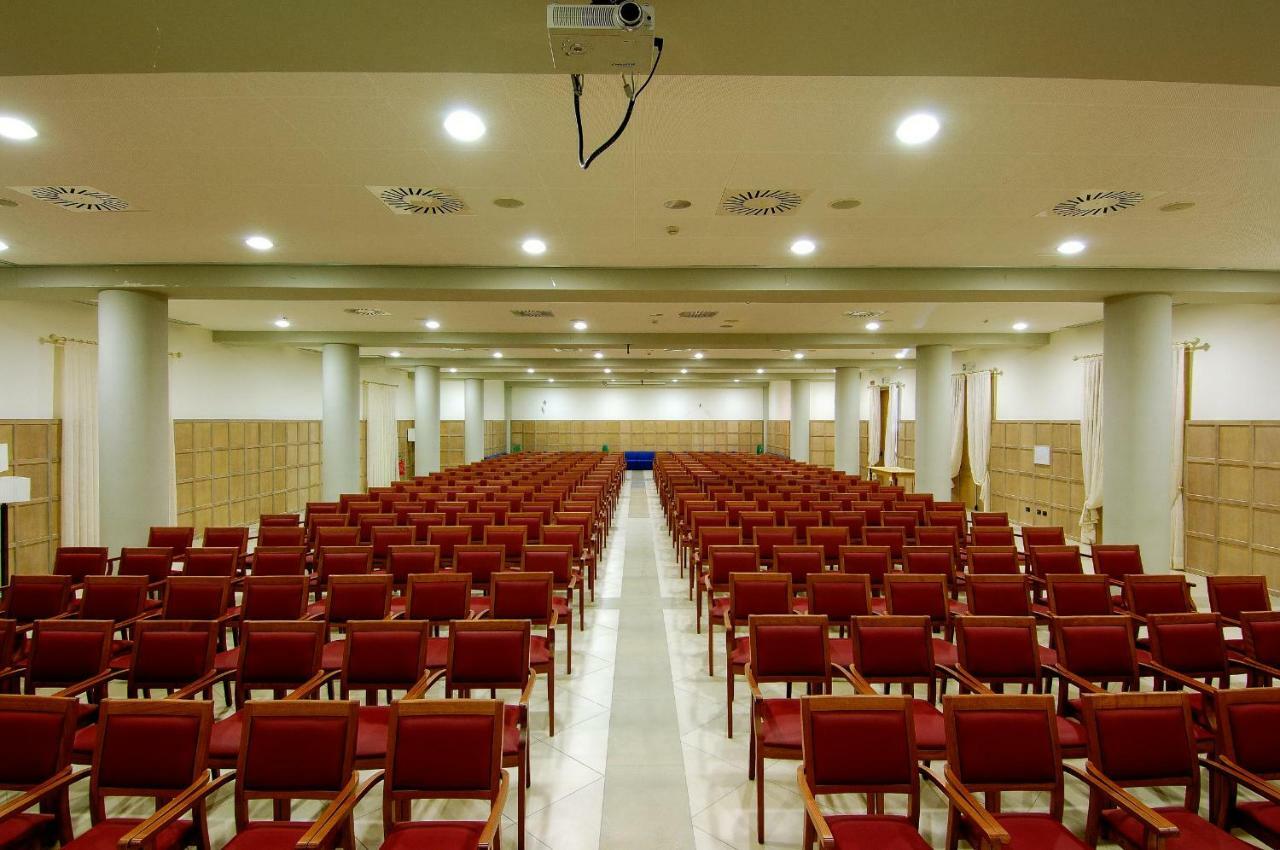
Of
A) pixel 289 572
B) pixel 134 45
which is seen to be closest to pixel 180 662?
pixel 289 572

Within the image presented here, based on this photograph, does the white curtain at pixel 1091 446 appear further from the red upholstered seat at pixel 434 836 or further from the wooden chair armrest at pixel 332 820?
the wooden chair armrest at pixel 332 820

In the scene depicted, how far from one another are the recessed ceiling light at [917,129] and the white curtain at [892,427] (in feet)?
58.6

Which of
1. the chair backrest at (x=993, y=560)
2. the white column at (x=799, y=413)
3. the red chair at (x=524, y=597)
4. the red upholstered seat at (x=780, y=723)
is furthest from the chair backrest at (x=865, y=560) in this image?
the white column at (x=799, y=413)

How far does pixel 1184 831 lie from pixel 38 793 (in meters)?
4.94

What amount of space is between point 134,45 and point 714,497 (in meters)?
9.60

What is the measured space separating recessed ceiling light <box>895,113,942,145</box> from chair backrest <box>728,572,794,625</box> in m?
3.32

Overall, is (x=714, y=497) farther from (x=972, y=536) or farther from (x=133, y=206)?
(x=133, y=206)

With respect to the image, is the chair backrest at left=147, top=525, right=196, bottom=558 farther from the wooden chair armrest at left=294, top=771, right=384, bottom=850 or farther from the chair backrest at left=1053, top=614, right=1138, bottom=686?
the chair backrest at left=1053, top=614, right=1138, bottom=686

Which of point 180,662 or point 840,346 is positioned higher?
point 840,346

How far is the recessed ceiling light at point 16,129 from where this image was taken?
12.7ft

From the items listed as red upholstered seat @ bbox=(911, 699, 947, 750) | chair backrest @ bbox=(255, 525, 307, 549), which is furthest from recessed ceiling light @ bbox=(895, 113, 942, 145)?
chair backrest @ bbox=(255, 525, 307, 549)

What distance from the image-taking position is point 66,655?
3973mm

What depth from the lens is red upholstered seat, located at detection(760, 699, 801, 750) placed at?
129 inches

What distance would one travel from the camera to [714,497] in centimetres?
1111
